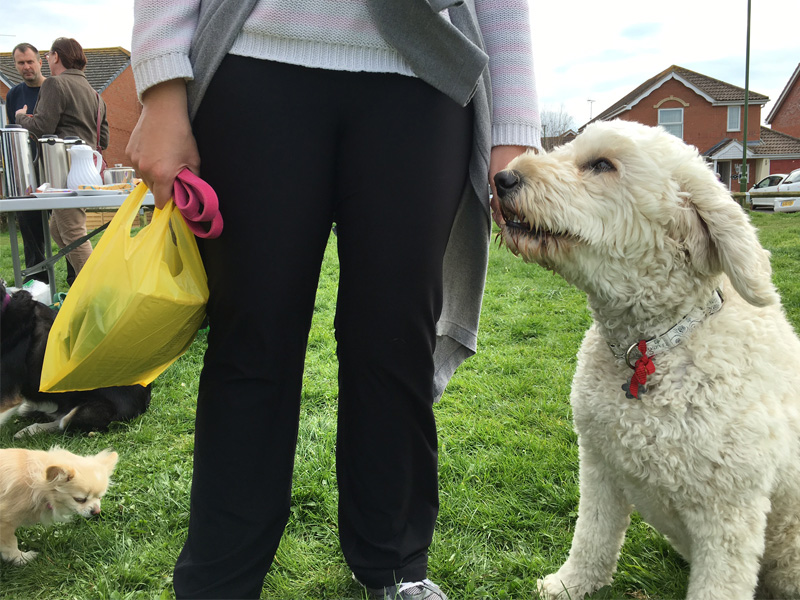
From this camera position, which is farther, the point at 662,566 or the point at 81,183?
the point at 81,183

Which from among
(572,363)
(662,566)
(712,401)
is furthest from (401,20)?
(572,363)

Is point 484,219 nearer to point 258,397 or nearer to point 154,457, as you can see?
Answer: point 258,397

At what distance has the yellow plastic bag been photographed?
134 cm

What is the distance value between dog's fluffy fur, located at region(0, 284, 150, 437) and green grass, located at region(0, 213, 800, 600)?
9 cm

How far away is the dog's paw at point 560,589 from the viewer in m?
1.83

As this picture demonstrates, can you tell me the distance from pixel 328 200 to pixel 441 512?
1.39m

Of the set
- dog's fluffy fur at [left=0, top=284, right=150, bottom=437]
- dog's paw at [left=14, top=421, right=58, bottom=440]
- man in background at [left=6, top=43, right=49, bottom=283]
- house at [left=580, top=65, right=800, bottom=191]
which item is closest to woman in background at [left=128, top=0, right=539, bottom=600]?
dog's fluffy fur at [left=0, top=284, right=150, bottom=437]

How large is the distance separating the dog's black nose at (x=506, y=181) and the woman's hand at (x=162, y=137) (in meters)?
0.77

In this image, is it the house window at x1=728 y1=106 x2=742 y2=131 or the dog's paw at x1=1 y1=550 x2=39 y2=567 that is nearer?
the dog's paw at x1=1 y1=550 x2=39 y2=567

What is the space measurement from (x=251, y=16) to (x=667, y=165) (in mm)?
1093

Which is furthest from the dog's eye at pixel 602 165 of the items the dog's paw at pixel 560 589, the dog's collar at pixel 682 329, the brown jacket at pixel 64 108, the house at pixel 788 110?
the house at pixel 788 110

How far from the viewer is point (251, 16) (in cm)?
128

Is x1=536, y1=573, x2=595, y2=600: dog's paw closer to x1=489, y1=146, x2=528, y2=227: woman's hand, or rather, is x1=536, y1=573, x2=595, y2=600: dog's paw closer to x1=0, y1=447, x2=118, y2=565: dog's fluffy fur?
x1=489, y1=146, x2=528, y2=227: woman's hand

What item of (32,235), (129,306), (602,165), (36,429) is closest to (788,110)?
(32,235)
